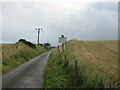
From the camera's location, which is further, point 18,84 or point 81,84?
point 18,84

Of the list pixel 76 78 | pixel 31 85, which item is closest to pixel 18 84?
pixel 31 85

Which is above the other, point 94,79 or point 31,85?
point 94,79

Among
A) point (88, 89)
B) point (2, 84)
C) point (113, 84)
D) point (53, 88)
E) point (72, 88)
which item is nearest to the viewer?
point (113, 84)

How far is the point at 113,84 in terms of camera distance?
8438 mm

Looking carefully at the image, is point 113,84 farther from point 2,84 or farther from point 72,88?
point 2,84

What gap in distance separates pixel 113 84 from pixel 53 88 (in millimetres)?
4324

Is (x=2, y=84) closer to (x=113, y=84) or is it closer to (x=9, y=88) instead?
(x=9, y=88)

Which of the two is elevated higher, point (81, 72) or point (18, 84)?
point (81, 72)

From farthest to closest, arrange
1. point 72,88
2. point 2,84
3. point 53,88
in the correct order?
point 2,84, point 53,88, point 72,88

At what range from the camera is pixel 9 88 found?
1238 centimetres

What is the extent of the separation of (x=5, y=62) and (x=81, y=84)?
13.4 metres

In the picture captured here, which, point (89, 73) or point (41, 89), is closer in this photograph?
point (89, 73)

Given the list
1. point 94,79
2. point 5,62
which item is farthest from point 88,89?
point 5,62

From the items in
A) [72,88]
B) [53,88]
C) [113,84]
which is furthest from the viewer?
[53,88]
